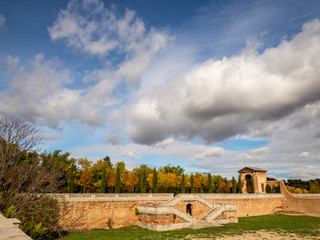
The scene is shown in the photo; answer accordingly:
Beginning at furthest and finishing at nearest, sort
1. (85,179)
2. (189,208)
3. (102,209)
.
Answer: (85,179) < (189,208) < (102,209)

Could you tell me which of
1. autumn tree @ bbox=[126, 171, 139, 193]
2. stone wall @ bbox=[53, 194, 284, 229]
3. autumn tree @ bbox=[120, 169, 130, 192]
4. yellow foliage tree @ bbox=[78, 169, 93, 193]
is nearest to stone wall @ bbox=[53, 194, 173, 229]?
stone wall @ bbox=[53, 194, 284, 229]

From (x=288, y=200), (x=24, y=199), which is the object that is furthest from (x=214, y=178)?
(x=24, y=199)

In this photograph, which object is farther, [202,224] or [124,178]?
[124,178]

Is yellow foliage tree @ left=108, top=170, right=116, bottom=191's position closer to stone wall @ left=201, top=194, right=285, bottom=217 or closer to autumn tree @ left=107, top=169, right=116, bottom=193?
autumn tree @ left=107, top=169, right=116, bottom=193

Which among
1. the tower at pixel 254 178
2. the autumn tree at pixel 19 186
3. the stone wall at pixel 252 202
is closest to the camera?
the autumn tree at pixel 19 186

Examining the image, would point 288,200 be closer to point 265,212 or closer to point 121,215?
point 265,212

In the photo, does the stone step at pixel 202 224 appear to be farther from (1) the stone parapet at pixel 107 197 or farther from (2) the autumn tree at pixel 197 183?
(2) the autumn tree at pixel 197 183

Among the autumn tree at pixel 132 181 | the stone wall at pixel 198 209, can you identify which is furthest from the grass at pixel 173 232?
the autumn tree at pixel 132 181

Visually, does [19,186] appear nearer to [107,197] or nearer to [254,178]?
[107,197]

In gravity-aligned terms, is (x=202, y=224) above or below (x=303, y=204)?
below

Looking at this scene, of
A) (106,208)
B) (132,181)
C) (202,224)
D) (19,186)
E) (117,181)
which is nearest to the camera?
(19,186)

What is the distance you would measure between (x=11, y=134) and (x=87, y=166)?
37127 mm

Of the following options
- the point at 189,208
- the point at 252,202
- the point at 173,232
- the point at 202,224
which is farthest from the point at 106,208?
the point at 252,202

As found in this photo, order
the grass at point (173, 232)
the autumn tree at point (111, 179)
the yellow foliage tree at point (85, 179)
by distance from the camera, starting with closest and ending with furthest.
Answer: the grass at point (173, 232) < the yellow foliage tree at point (85, 179) < the autumn tree at point (111, 179)
